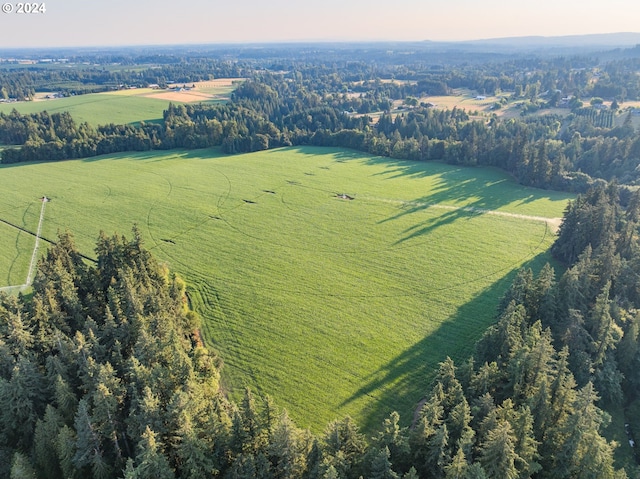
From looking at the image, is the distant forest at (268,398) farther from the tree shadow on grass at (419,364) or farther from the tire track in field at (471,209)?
the tire track in field at (471,209)

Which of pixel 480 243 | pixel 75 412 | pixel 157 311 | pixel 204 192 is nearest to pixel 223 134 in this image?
pixel 204 192

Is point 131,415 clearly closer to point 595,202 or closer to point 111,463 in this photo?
point 111,463

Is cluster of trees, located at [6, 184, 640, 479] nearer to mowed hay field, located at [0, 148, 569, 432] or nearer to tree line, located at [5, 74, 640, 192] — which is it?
mowed hay field, located at [0, 148, 569, 432]

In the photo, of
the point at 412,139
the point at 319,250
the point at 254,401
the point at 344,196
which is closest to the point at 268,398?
the point at 254,401

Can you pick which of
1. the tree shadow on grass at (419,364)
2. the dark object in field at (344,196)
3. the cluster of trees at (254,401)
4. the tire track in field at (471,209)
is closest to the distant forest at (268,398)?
the cluster of trees at (254,401)

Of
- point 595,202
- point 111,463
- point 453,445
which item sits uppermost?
point 595,202

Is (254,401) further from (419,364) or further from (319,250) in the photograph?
(319,250)
